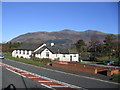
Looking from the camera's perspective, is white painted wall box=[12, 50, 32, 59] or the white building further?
white painted wall box=[12, 50, 32, 59]

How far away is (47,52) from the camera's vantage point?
148ft

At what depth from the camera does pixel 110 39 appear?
55.1 meters

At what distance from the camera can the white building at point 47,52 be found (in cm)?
4519

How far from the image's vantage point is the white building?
1779 inches

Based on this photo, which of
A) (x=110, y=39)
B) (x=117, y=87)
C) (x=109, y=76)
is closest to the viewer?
(x=117, y=87)

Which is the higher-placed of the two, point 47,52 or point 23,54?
point 47,52

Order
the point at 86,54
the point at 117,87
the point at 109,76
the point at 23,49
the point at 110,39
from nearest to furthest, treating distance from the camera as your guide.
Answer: the point at 117,87 < the point at 109,76 < the point at 23,49 < the point at 110,39 < the point at 86,54

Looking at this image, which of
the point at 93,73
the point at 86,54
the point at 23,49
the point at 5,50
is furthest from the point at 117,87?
the point at 5,50

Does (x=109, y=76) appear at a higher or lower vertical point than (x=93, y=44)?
lower

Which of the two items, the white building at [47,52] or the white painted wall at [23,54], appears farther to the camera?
the white painted wall at [23,54]

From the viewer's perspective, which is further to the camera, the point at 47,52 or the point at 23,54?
the point at 23,54

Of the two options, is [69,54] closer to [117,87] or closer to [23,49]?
[23,49]

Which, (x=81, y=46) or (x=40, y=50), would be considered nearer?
(x=40, y=50)

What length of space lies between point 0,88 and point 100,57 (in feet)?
153
